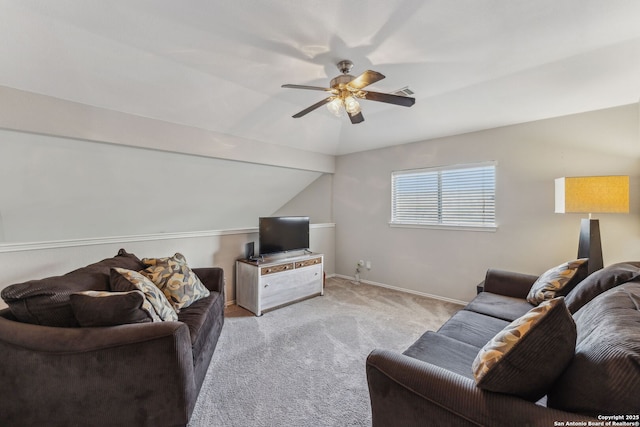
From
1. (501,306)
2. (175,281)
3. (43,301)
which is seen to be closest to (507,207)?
(501,306)

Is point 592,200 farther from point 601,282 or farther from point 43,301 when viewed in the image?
point 43,301

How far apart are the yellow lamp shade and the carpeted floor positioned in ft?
5.76

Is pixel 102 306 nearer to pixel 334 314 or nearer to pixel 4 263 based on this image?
pixel 4 263

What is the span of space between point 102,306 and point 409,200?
12.7 ft

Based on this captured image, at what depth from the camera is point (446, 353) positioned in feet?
5.22

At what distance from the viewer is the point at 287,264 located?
365cm

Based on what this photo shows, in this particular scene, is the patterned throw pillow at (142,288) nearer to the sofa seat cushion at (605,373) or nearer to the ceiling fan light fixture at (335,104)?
the ceiling fan light fixture at (335,104)

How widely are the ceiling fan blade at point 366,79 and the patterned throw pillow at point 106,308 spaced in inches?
78.9

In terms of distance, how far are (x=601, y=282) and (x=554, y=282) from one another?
0.50m

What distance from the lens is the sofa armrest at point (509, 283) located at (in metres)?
2.56

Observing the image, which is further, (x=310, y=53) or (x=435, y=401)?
(x=310, y=53)

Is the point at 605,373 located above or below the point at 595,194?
below

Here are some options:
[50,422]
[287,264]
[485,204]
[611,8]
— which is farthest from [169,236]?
[611,8]

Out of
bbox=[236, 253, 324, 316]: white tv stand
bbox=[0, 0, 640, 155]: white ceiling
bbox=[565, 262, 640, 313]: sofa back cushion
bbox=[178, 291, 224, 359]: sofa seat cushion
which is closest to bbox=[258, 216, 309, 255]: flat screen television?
bbox=[236, 253, 324, 316]: white tv stand
